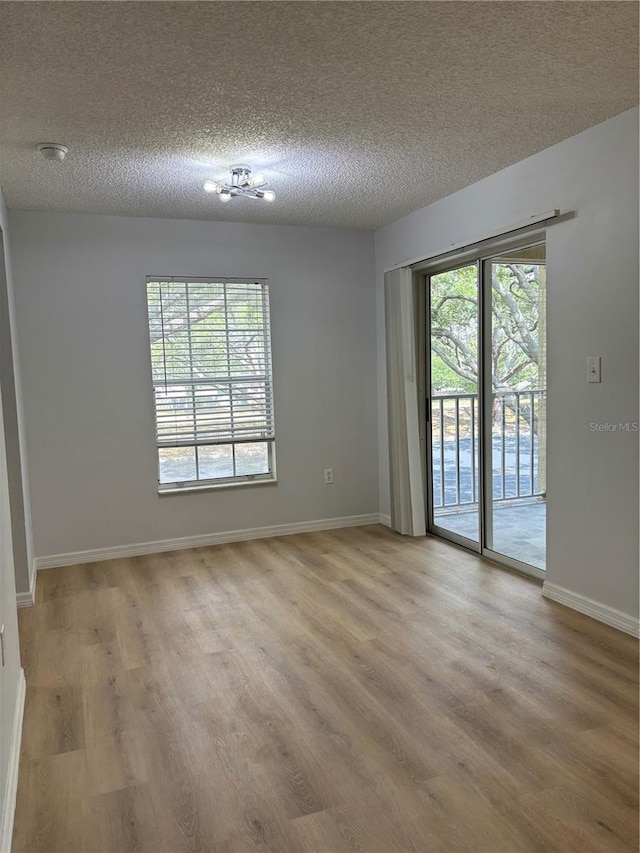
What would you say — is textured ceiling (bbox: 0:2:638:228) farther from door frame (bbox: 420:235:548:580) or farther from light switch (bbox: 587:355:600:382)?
light switch (bbox: 587:355:600:382)

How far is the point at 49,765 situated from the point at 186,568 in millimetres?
2188

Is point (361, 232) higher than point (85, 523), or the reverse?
point (361, 232)

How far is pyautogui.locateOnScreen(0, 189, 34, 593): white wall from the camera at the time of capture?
3.72 m

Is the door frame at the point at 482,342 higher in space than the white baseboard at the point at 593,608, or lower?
higher

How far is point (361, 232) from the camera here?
526cm

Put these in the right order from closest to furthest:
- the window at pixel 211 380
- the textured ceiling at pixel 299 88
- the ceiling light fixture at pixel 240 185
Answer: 1. the textured ceiling at pixel 299 88
2. the ceiling light fixture at pixel 240 185
3. the window at pixel 211 380

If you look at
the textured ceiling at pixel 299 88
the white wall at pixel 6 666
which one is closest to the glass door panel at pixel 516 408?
the textured ceiling at pixel 299 88

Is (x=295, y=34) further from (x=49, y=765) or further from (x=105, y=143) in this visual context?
(x=49, y=765)

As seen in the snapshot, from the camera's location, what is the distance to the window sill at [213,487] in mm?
4840

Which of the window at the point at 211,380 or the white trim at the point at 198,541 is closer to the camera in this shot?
the white trim at the point at 198,541

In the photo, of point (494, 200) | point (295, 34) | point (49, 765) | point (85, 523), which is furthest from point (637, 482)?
point (85, 523)

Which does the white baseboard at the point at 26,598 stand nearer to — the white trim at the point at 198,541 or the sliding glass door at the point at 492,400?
the white trim at the point at 198,541

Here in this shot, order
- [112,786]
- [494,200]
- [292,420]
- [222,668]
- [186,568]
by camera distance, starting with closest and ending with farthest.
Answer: [112,786]
[222,668]
[494,200]
[186,568]
[292,420]
